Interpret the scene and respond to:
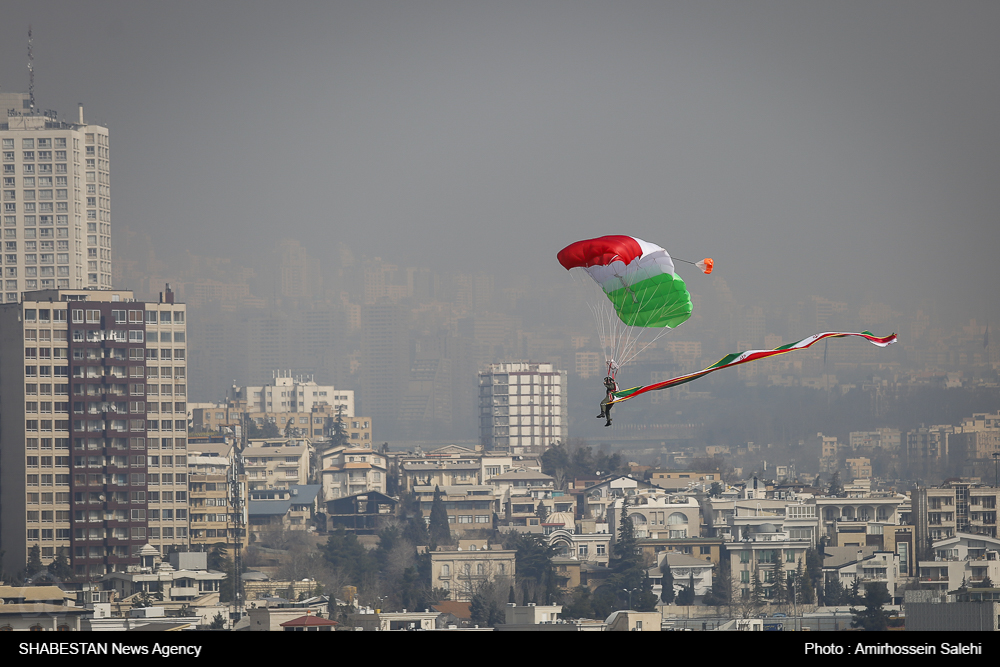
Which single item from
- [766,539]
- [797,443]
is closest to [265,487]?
[766,539]

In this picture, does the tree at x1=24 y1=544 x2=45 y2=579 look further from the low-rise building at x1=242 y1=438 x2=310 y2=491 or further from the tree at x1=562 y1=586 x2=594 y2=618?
the tree at x1=562 y1=586 x2=594 y2=618

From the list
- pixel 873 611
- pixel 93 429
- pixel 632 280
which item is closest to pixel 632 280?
pixel 632 280

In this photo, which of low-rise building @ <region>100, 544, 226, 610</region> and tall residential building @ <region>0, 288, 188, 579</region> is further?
tall residential building @ <region>0, 288, 188, 579</region>

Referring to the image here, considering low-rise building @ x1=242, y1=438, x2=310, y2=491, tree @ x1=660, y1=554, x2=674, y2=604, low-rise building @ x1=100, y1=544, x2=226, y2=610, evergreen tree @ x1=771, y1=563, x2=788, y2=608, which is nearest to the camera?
low-rise building @ x1=100, y1=544, x2=226, y2=610

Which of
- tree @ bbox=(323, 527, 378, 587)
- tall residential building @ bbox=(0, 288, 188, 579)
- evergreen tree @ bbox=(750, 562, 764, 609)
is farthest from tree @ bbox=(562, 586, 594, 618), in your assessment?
tall residential building @ bbox=(0, 288, 188, 579)

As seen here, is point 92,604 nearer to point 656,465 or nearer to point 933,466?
point 656,465

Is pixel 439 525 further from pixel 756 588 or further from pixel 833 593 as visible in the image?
pixel 833 593
